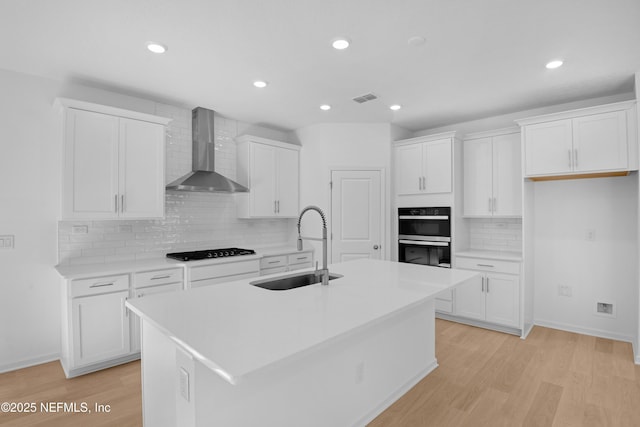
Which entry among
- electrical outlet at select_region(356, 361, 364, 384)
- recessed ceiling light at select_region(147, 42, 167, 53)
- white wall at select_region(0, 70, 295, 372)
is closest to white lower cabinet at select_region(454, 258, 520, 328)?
electrical outlet at select_region(356, 361, 364, 384)

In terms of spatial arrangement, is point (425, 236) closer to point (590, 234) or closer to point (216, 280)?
point (590, 234)

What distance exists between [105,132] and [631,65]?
480cm

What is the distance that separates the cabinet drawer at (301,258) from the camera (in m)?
4.50

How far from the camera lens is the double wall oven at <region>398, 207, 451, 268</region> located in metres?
4.33

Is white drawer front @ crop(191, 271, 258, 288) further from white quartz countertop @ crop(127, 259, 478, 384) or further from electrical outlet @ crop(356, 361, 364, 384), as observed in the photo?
electrical outlet @ crop(356, 361, 364, 384)

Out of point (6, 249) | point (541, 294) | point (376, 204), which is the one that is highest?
point (376, 204)

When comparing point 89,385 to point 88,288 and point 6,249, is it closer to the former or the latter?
point 88,288

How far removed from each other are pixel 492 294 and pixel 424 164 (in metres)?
1.85

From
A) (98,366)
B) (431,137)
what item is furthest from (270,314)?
(431,137)

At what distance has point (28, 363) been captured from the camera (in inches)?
A: 120

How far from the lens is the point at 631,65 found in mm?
2910

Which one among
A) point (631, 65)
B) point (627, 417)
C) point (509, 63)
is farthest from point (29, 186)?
point (631, 65)

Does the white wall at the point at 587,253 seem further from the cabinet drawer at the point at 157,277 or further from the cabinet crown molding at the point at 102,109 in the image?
the cabinet crown molding at the point at 102,109

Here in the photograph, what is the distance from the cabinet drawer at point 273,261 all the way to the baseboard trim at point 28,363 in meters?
2.19
